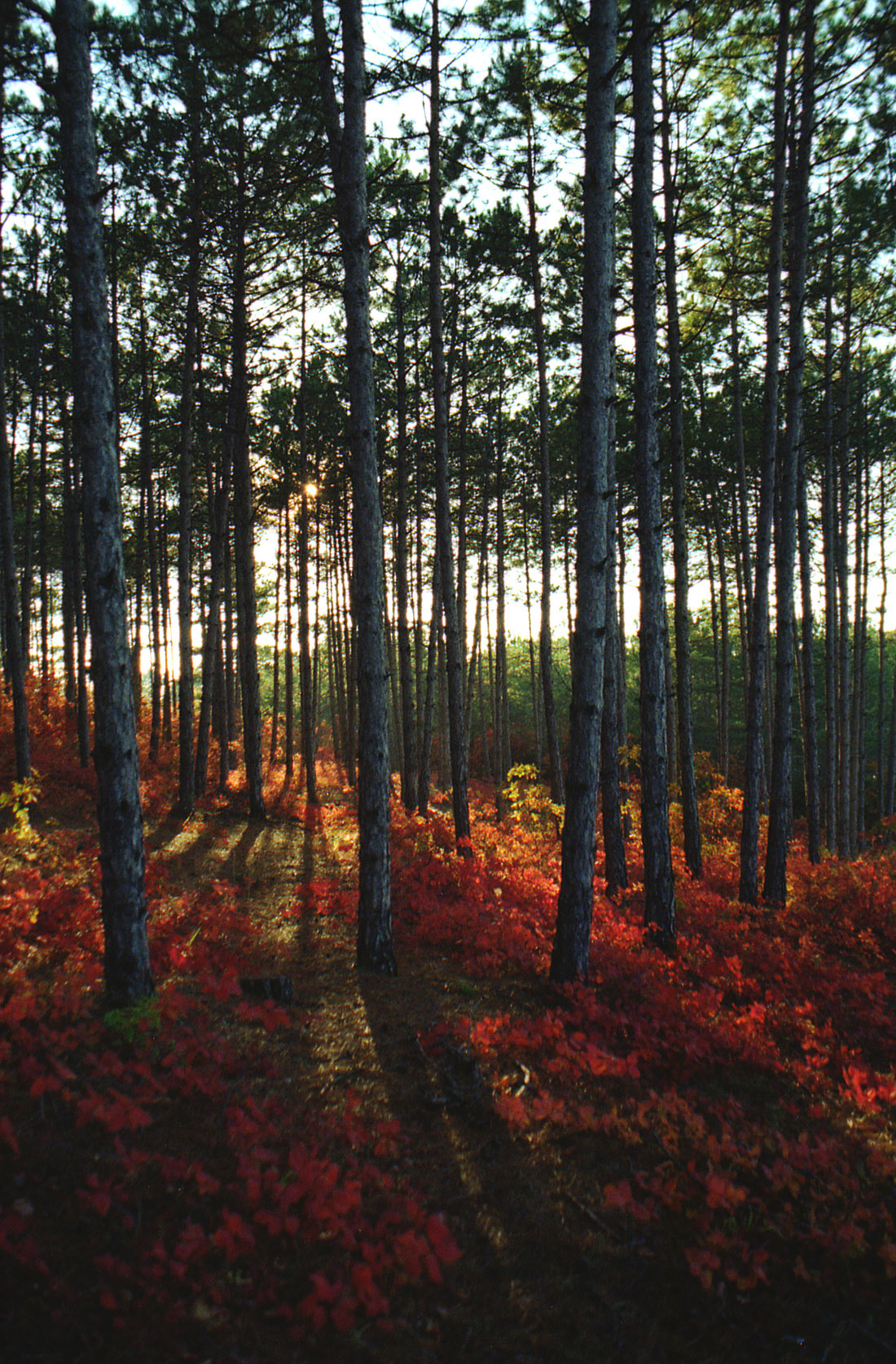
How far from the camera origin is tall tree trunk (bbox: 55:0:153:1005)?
4883 mm

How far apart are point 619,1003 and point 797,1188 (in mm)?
2375

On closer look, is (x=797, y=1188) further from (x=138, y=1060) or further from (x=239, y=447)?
(x=239, y=447)

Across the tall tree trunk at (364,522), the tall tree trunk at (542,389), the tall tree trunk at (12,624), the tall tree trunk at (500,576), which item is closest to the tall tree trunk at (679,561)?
the tall tree trunk at (542,389)

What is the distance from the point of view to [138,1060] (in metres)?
4.14

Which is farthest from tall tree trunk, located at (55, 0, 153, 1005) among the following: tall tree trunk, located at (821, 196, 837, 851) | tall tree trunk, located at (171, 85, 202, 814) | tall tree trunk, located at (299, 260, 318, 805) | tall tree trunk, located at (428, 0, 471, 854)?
tall tree trunk, located at (821, 196, 837, 851)

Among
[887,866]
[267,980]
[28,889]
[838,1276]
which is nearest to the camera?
[838,1276]

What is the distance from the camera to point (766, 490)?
31.1 feet

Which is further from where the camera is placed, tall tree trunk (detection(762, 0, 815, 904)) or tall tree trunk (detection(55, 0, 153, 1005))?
tall tree trunk (detection(762, 0, 815, 904))

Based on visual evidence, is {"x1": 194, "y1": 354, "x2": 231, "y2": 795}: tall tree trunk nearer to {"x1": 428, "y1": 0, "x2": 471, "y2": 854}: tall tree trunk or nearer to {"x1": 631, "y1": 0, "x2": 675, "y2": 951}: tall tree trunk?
{"x1": 428, "y1": 0, "x2": 471, "y2": 854}: tall tree trunk

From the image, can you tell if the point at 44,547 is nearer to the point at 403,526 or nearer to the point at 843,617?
the point at 403,526

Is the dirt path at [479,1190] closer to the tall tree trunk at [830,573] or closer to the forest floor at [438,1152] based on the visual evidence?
the forest floor at [438,1152]

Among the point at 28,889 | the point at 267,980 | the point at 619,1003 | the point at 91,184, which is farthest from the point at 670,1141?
the point at 91,184

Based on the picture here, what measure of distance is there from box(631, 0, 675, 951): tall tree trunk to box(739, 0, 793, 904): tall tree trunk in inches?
86.1

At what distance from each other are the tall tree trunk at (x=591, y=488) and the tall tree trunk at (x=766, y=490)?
407cm
